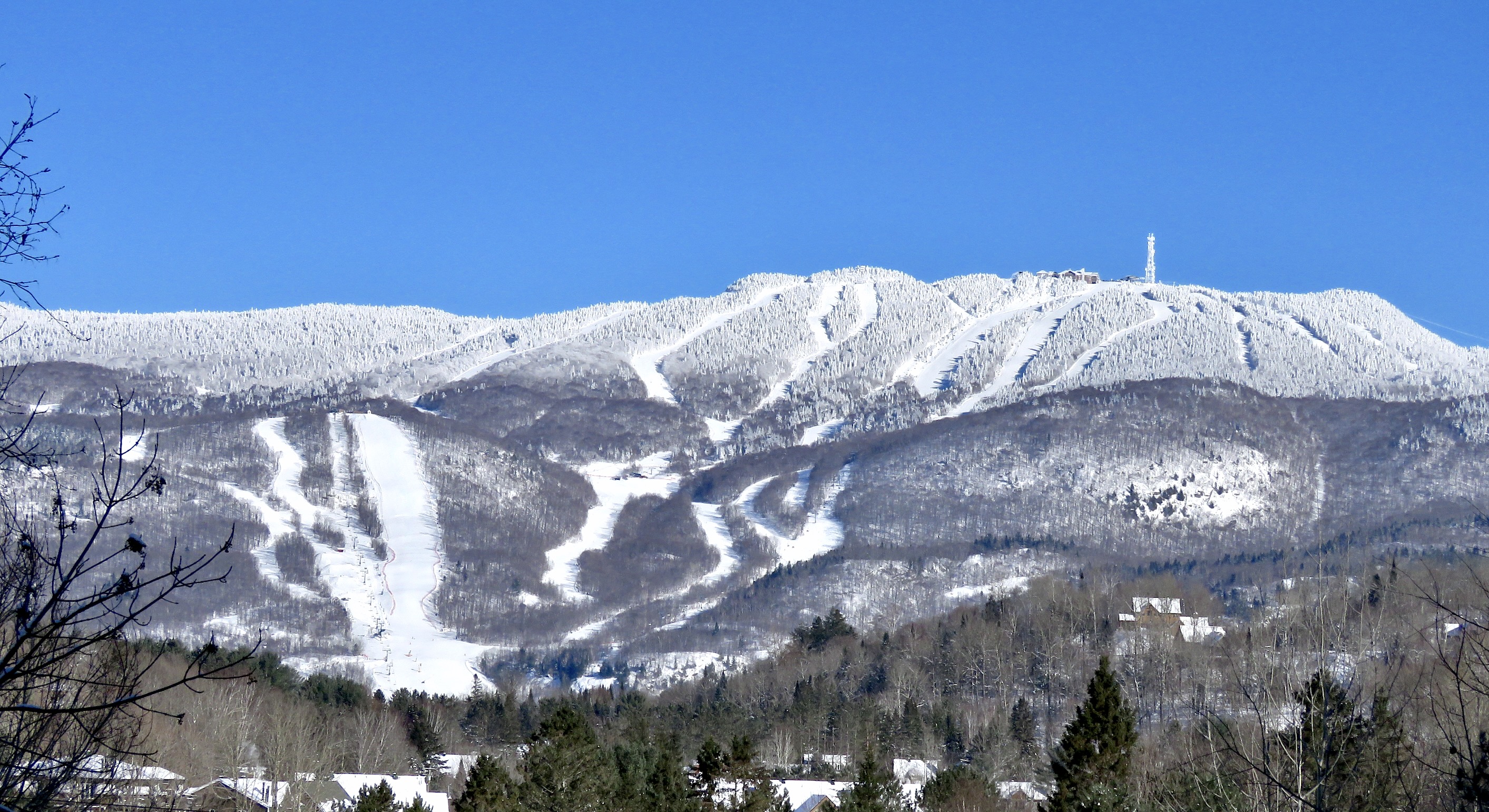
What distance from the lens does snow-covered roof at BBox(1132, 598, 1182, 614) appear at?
112 metres

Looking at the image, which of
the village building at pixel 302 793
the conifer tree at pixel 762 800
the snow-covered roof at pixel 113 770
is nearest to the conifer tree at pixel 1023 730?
the conifer tree at pixel 762 800

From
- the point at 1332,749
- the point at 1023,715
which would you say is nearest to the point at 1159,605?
the point at 1023,715

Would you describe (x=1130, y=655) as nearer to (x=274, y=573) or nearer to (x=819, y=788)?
(x=819, y=788)

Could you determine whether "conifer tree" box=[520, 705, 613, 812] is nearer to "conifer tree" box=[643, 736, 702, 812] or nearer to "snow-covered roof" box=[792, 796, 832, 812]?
"conifer tree" box=[643, 736, 702, 812]

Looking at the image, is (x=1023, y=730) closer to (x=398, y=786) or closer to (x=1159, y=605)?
(x=398, y=786)

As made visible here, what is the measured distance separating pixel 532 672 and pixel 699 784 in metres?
120

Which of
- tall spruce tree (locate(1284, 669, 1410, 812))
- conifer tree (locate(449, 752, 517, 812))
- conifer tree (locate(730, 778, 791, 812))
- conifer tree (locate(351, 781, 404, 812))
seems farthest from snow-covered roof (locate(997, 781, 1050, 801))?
tall spruce tree (locate(1284, 669, 1410, 812))

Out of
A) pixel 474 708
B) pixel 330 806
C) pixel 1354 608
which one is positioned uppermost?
pixel 1354 608

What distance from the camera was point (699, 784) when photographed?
48.1m

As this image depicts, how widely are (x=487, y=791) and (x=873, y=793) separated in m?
12.2

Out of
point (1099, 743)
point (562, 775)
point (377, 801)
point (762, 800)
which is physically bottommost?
point (377, 801)

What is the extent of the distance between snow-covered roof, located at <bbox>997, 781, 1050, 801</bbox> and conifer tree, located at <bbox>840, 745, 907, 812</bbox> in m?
11.0

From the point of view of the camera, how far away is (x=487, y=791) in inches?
1735

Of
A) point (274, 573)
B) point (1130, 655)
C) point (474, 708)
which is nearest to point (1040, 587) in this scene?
point (1130, 655)
